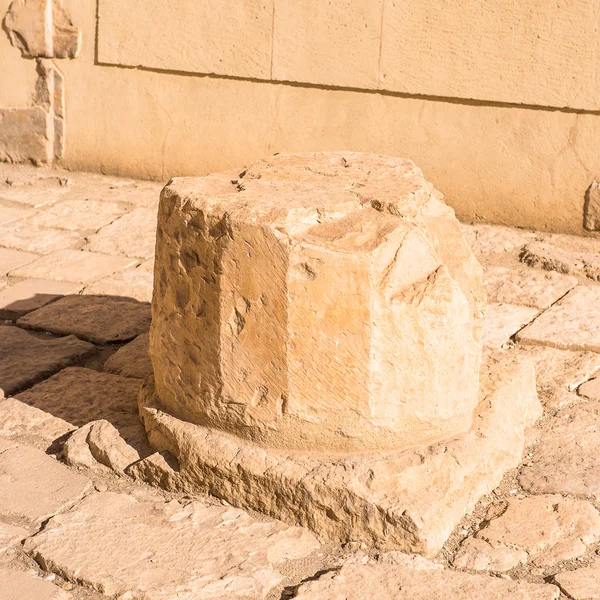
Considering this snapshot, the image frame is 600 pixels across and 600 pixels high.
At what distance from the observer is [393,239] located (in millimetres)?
2848

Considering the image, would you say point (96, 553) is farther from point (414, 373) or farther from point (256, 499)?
point (414, 373)

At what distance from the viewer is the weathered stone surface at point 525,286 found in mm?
4727

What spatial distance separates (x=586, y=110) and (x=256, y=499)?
11.3ft

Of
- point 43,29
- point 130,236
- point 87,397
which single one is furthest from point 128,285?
point 43,29

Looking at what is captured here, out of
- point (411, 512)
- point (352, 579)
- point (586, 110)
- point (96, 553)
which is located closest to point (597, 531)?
point (411, 512)

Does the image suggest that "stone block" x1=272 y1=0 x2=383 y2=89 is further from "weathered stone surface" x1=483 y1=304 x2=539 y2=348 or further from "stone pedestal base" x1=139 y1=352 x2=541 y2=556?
"stone pedestal base" x1=139 y1=352 x2=541 y2=556

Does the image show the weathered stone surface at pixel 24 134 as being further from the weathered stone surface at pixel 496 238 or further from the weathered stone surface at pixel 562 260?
the weathered stone surface at pixel 562 260

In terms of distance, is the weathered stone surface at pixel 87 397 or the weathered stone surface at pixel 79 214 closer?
the weathered stone surface at pixel 87 397

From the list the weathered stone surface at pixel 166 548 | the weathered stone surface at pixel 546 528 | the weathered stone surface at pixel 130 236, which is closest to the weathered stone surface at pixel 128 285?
the weathered stone surface at pixel 130 236

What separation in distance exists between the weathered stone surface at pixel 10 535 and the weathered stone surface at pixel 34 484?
0.17 ft

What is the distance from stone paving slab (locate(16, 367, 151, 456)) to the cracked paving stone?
1.22 meters

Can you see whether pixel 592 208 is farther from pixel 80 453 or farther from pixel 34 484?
pixel 34 484

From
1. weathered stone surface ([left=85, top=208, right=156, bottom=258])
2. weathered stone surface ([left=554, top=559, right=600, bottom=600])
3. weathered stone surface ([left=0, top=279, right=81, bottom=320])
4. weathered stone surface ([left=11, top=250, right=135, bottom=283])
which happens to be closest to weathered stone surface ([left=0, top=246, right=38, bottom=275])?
weathered stone surface ([left=11, top=250, right=135, bottom=283])

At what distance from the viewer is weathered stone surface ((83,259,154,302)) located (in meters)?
4.79
